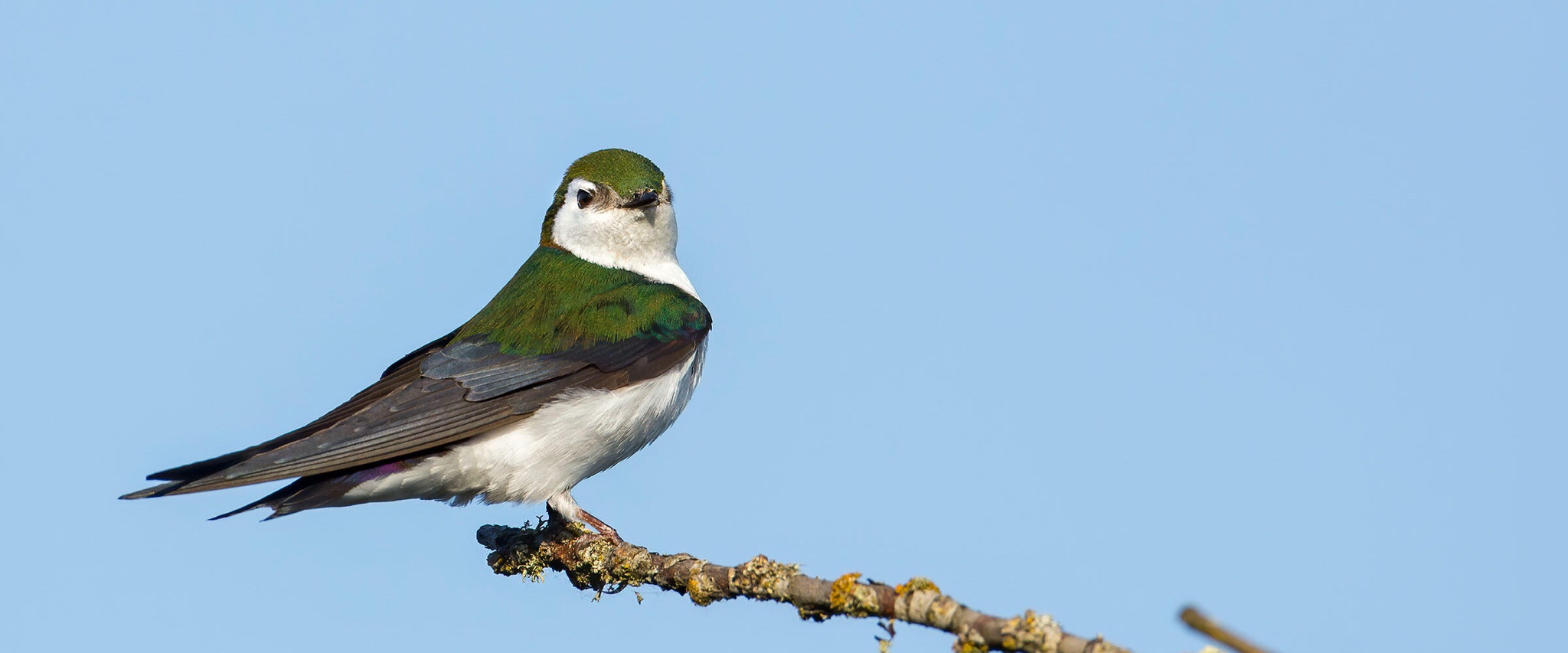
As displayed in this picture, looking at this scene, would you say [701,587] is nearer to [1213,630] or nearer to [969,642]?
[969,642]

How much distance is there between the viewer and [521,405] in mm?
7430

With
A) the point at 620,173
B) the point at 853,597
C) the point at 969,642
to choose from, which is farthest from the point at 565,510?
the point at 969,642

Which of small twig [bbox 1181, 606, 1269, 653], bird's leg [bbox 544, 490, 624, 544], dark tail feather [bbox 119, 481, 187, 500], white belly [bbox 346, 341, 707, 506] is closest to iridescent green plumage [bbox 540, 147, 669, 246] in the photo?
white belly [bbox 346, 341, 707, 506]

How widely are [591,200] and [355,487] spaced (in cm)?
286

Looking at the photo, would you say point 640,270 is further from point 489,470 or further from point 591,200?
point 489,470

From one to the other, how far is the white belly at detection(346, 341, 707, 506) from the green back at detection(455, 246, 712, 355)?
0.42 meters

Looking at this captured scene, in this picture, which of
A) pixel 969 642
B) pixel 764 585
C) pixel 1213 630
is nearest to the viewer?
pixel 1213 630

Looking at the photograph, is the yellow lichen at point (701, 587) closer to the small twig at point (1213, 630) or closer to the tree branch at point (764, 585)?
the tree branch at point (764, 585)

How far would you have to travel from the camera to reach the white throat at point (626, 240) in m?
8.85

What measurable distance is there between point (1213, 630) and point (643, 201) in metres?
6.85

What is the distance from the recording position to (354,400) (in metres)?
7.42

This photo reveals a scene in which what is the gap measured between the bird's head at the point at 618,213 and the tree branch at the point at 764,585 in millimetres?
2077

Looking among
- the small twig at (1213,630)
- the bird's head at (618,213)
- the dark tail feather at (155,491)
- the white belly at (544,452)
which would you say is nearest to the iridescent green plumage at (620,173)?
the bird's head at (618,213)

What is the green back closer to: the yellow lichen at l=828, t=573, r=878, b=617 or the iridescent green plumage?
the iridescent green plumage
